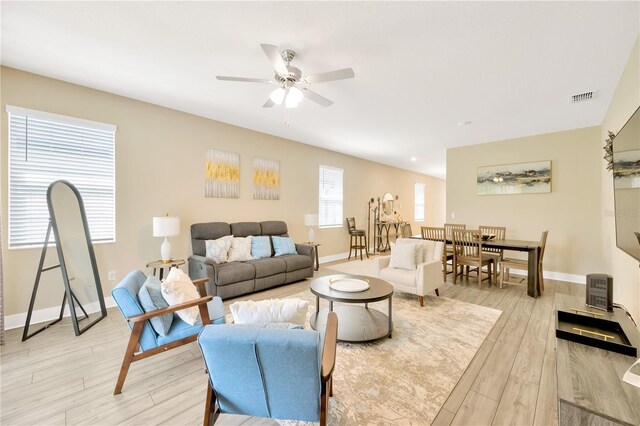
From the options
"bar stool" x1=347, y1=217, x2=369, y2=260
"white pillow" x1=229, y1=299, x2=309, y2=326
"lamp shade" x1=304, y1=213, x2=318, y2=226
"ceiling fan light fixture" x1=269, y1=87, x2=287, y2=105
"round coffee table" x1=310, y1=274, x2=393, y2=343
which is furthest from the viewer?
"bar stool" x1=347, y1=217, x2=369, y2=260

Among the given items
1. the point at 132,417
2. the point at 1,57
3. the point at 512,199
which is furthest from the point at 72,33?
the point at 512,199

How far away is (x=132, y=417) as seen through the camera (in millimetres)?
1665

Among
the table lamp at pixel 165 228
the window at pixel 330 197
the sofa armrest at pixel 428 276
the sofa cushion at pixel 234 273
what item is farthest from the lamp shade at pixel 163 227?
the window at pixel 330 197

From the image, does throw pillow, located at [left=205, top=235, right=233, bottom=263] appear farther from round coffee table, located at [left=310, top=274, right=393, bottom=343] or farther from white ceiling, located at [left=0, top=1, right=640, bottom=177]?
white ceiling, located at [left=0, top=1, right=640, bottom=177]

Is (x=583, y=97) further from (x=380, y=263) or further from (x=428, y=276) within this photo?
(x=380, y=263)

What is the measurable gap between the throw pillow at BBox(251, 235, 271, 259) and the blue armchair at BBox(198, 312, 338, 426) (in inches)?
124

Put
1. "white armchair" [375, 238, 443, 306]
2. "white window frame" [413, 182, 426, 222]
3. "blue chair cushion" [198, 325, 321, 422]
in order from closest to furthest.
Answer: "blue chair cushion" [198, 325, 321, 422] < "white armchair" [375, 238, 443, 306] < "white window frame" [413, 182, 426, 222]

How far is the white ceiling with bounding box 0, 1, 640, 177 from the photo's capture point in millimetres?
2010

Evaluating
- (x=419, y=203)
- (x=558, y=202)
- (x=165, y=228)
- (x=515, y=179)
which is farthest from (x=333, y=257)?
(x=419, y=203)

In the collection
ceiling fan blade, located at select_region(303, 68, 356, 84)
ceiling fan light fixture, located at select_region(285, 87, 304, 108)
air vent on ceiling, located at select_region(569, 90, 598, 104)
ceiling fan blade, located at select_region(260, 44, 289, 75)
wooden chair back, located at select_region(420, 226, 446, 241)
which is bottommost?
wooden chair back, located at select_region(420, 226, 446, 241)

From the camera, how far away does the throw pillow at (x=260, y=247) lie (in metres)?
4.49

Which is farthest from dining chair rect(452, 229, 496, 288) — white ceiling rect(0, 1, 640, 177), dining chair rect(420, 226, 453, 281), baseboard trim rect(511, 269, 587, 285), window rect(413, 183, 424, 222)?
window rect(413, 183, 424, 222)

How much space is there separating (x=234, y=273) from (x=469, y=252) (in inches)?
159

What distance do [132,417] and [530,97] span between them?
521 cm
